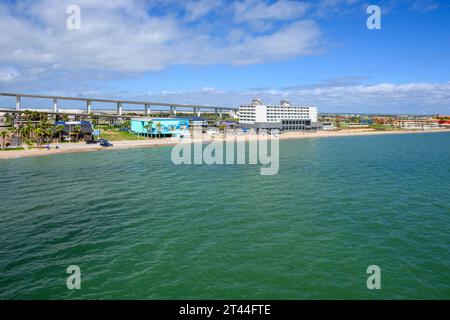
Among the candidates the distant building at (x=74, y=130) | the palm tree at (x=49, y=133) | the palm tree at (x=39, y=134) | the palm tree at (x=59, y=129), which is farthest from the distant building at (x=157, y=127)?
A: the palm tree at (x=39, y=134)

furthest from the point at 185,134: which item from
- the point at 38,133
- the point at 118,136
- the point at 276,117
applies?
the point at 276,117

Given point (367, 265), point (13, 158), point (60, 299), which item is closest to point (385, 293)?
point (367, 265)

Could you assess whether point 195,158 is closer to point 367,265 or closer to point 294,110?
point 367,265

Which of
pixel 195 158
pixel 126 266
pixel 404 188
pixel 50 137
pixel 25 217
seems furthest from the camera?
pixel 50 137

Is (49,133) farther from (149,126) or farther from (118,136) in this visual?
(149,126)
